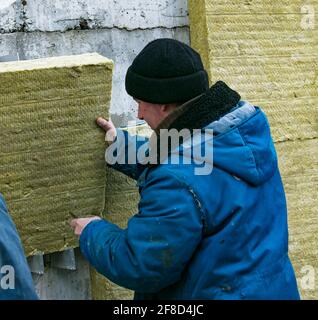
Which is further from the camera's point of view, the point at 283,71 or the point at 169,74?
the point at 283,71

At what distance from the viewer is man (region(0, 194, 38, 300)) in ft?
5.24

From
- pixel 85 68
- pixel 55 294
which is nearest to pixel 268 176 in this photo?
pixel 85 68

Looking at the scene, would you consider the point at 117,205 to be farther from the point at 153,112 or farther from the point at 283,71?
the point at 283,71

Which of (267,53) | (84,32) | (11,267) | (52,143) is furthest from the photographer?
(267,53)

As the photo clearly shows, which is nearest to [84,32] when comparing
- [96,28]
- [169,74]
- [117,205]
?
[96,28]

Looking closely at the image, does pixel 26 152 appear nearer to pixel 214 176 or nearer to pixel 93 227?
pixel 93 227

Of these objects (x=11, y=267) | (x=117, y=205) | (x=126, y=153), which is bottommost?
(x=117, y=205)

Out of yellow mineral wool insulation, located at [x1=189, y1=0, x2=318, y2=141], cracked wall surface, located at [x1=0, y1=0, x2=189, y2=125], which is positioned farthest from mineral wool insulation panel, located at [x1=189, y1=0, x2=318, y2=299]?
cracked wall surface, located at [x1=0, y1=0, x2=189, y2=125]

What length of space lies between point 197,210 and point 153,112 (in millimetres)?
376

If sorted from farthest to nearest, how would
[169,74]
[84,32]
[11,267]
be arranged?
[84,32] < [169,74] < [11,267]

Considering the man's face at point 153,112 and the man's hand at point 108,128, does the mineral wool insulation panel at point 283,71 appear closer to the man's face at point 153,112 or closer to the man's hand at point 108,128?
the man's hand at point 108,128

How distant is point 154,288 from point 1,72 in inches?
33.6

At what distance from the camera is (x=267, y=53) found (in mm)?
2793

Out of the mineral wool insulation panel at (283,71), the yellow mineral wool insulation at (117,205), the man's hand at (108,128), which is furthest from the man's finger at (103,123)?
the mineral wool insulation panel at (283,71)
